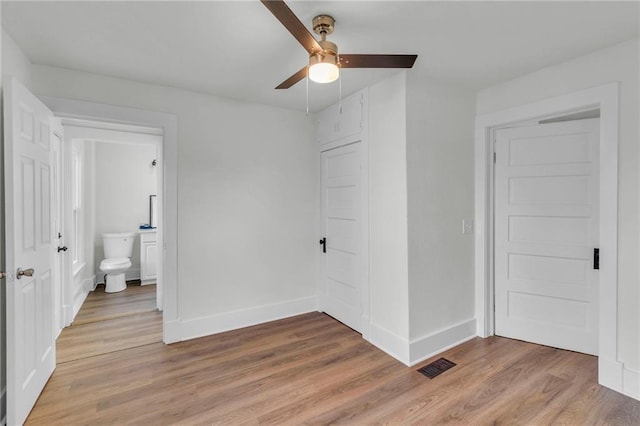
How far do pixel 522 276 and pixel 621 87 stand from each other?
1692 mm

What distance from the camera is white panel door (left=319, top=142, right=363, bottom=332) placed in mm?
3217

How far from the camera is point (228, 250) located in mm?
3283

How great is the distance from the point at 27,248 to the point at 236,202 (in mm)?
1698

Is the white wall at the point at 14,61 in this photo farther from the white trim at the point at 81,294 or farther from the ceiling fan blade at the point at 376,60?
the white trim at the point at 81,294

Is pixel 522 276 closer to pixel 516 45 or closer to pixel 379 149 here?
pixel 379 149

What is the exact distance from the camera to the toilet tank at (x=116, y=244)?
16.3 ft

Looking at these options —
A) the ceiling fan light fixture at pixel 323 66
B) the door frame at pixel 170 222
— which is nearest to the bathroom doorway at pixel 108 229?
the door frame at pixel 170 222

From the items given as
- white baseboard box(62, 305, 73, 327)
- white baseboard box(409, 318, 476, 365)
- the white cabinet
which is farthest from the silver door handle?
the white cabinet

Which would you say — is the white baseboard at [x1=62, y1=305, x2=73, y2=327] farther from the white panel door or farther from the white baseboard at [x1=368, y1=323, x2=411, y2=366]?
the white baseboard at [x1=368, y1=323, x2=411, y2=366]

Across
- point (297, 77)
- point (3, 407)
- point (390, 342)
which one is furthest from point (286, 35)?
point (3, 407)

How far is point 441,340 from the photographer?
9.11 ft

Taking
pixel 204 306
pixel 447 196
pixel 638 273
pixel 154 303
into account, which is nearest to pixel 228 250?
pixel 204 306

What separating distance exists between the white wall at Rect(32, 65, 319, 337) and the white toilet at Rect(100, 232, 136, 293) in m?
2.31

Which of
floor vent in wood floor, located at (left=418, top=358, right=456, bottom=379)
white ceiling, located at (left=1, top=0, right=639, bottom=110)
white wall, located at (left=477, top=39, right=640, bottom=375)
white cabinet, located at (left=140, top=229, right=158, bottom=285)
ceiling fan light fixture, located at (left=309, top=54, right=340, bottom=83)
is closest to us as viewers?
ceiling fan light fixture, located at (left=309, top=54, right=340, bottom=83)
